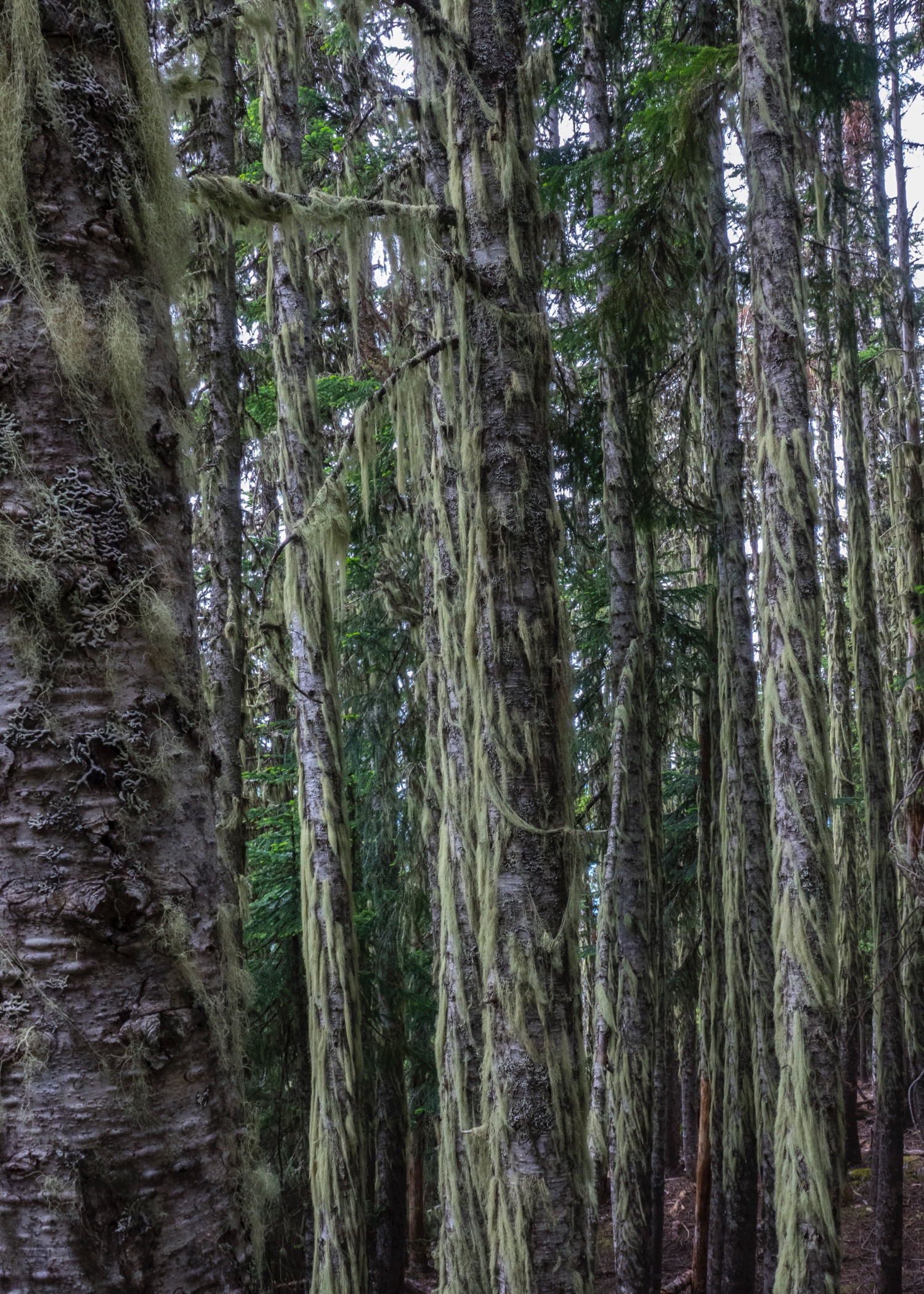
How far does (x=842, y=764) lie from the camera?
53.3 feet

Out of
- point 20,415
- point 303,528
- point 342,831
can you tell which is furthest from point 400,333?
point 20,415

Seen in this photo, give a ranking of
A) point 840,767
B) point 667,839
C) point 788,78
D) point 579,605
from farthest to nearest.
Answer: point 840,767 < point 579,605 < point 667,839 < point 788,78

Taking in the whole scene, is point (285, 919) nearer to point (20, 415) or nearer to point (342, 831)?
point (342, 831)

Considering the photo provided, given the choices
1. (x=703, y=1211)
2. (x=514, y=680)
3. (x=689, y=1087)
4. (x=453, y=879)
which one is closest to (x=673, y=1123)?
(x=689, y=1087)

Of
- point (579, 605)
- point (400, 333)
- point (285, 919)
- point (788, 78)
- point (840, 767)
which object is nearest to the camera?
point (788, 78)

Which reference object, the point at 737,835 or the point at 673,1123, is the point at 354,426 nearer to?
the point at 737,835

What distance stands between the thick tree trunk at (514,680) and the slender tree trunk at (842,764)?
12.2 meters

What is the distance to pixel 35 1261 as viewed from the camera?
1.17m

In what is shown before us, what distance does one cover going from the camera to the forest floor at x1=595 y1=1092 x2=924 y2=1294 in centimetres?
1137

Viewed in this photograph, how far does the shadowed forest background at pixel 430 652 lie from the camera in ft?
4.29

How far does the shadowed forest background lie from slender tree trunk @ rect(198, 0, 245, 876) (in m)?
0.04

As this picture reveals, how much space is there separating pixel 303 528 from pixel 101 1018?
144 inches

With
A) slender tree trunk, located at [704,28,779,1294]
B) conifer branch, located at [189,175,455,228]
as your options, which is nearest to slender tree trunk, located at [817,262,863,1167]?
slender tree trunk, located at [704,28,779,1294]

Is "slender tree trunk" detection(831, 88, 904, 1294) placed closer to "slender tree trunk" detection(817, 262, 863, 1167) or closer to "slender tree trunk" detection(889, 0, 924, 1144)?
"slender tree trunk" detection(889, 0, 924, 1144)
